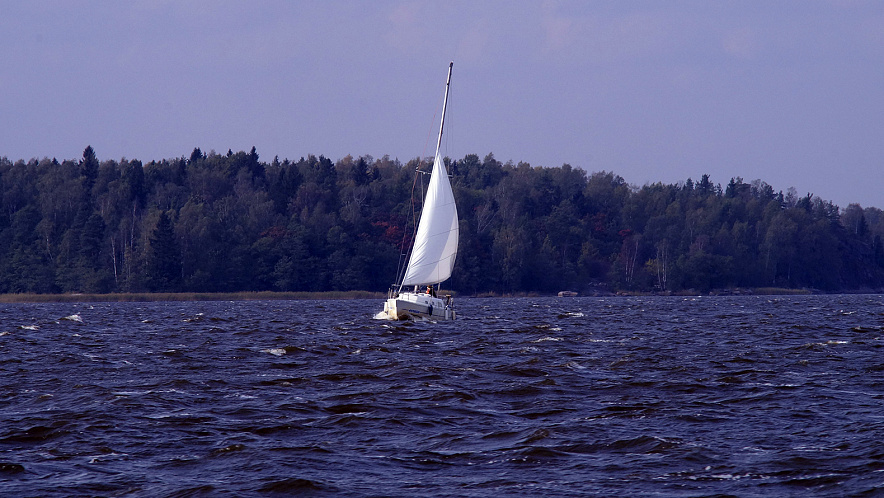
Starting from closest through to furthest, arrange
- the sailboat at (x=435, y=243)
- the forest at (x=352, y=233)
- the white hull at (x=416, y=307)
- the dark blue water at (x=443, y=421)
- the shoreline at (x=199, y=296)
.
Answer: the dark blue water at (x=443, y=421)
the white hull at (x=416, y=307)
the sailboat at (x=435, y=243)
the shoreline at (x=199, y=296)
the forest at (x=352, y=233)

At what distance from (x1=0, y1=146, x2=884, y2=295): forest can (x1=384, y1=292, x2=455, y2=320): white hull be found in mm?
68327

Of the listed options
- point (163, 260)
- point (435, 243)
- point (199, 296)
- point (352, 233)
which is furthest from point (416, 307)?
point (352, 233)

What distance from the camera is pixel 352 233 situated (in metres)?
149

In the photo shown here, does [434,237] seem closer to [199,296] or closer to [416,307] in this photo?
[416,307]

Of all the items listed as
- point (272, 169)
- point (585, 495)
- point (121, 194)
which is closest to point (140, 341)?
point (585, 495)

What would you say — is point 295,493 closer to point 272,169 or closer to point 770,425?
point 770,425

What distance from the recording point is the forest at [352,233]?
132 m

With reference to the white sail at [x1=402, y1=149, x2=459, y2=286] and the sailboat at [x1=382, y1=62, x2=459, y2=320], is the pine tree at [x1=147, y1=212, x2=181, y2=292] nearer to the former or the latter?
the sailboat at [x1=382, y1=62, x2=459, y2=320]

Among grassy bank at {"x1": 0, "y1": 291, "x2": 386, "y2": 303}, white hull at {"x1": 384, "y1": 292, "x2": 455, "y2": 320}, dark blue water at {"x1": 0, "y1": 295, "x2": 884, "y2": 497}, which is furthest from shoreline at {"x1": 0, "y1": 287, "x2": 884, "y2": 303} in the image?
dark blue water at {"x1": 0, "y1": 295, "x2": 884, "y2": 497}

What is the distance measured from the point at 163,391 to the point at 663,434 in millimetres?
11094

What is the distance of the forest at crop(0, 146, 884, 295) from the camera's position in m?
132

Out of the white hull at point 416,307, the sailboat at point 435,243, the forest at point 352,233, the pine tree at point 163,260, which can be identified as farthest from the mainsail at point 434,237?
the pine tree at point 163,260

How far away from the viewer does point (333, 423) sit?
16.5 metres

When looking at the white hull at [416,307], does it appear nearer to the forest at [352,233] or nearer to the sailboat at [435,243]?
the sailboat at [435,243]
